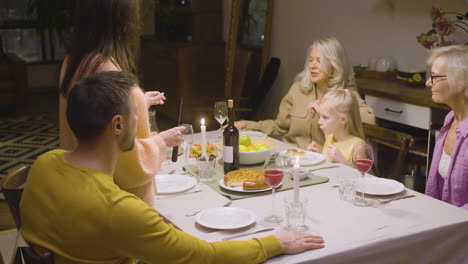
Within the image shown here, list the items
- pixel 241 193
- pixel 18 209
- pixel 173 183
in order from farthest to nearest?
pixel 173 183, pixel 241 193, pixel 18 209

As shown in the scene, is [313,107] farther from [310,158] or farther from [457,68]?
[457,68]

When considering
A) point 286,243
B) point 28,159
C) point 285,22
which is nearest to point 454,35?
point 285,22

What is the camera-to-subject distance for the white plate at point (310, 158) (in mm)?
2424

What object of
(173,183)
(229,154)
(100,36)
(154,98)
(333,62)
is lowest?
(173,183)

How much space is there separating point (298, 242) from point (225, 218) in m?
0.31

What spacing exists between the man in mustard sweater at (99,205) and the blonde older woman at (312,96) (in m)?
1.71

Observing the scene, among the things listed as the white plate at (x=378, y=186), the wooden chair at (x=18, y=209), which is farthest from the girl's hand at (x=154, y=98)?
the white plate at (x=378, y=186)

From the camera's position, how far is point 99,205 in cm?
135

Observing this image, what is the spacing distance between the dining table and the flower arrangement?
1.54 meters

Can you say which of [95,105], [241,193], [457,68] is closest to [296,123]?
[457,68]

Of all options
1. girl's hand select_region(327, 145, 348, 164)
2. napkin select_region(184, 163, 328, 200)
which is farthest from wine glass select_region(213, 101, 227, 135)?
girl's hand select_region(327, 145, 348, 164)

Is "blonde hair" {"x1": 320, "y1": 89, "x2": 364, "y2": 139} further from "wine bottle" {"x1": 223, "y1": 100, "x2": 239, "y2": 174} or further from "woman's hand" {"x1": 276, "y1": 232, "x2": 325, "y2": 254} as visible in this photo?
"woman's hand" {"x1": 276, "y1": 232, "x2": 325, "y2": 254}

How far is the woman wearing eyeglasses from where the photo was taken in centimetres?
224

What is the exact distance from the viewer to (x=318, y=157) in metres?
2.52
